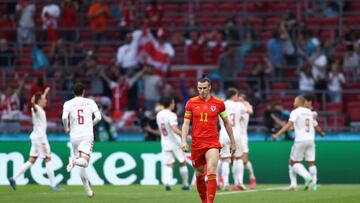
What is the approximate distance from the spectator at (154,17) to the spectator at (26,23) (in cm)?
404

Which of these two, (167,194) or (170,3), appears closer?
(167,194)

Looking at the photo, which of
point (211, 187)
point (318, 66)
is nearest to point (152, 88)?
point (318, 66)

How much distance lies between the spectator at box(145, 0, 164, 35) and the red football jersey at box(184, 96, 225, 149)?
18.0 metres

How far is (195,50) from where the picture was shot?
35.5m

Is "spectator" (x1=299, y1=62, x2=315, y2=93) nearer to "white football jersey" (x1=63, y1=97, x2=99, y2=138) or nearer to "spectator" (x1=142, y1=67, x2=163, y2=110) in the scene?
"spectator" (x1=142, y1=67, x2=163, y2=110)

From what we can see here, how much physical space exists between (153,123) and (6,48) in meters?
8.05

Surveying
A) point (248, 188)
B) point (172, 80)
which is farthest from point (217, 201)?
point (172, 80)

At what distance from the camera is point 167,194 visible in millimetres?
23125

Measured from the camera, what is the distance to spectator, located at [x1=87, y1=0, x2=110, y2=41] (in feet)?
120

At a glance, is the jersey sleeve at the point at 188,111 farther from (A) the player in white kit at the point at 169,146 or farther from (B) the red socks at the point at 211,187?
(A) the player in white kit at the point at 169,146

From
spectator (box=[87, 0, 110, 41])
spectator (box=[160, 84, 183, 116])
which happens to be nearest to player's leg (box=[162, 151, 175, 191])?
spectator (box=[160, 84, 183, 116])

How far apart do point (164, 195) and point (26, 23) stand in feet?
51.6

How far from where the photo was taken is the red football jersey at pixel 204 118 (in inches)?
732

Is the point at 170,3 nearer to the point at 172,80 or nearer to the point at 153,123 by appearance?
the point at 172,80
